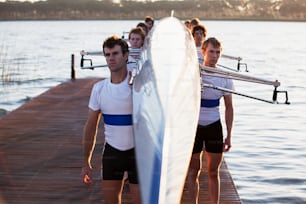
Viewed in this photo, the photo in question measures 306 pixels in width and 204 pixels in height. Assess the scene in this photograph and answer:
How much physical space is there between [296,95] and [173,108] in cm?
1983

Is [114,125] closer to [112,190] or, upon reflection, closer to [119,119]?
[119,119]

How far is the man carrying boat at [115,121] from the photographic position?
3.92 metres

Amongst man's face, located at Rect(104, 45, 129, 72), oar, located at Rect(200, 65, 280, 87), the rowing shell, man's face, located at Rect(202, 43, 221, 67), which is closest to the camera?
the rowing shell

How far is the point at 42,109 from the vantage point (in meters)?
12.3

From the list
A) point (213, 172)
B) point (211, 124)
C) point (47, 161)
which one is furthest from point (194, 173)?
point (47, 161)

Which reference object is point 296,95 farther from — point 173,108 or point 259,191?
point 173,108

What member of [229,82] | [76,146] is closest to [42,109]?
[76,146]

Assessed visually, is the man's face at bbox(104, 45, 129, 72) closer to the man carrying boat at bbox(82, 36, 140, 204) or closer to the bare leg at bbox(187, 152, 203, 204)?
the man carrying boat at bbox(82, 36, 140, 204)

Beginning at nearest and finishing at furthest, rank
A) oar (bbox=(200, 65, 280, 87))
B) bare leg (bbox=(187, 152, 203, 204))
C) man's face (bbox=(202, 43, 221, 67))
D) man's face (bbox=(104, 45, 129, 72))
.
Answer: man's face (bbox=(104, 45, 129, 72)) < oar (bbox=(200, 65, 280, 87)) < man's face (bbox=(202, 43, 221, 67)) < bare leg (bbox=(187, 152, 203, 204))

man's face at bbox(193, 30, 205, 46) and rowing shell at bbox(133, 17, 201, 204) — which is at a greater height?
man's face at bbox(193, 30, 205, 46)

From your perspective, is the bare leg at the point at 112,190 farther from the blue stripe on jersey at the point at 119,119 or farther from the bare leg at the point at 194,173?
the bare leg at the point at 194,173

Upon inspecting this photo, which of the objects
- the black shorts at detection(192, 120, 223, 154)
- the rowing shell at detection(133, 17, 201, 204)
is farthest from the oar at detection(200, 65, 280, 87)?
the black shorts at detection(192, 120, 223, 154)

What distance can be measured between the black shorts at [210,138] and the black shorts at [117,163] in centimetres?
104

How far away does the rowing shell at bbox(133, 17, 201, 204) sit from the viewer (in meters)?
2.99
